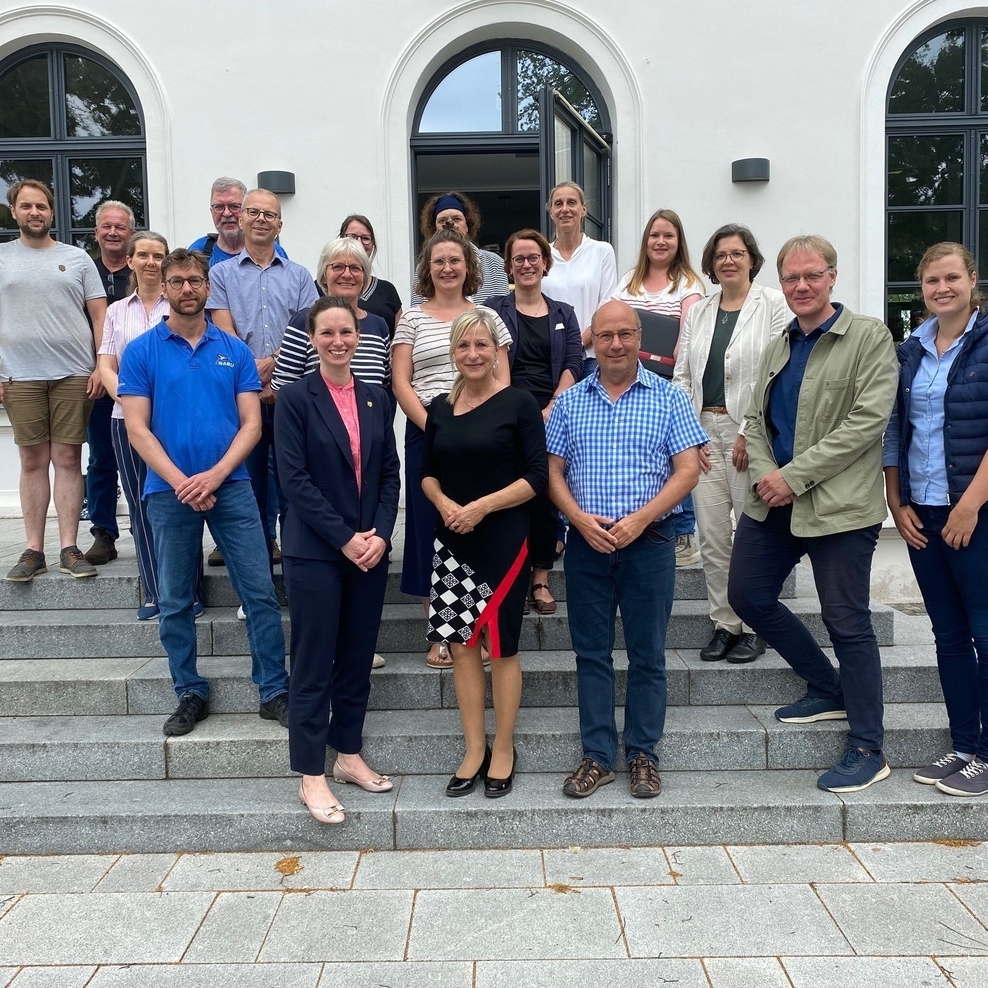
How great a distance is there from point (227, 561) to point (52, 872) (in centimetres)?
129

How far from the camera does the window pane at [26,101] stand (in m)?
7.53

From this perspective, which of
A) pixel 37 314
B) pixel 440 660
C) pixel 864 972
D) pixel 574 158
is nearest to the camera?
pixel 864 972

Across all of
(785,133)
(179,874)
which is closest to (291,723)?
(179,874)

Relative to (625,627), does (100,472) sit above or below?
above

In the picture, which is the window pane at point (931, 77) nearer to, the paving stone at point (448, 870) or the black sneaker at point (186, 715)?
the paving stone at point (448, 870)

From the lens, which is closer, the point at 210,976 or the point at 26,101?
the point at 210,976

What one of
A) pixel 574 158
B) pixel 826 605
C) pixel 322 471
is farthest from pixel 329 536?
pixel 574 158

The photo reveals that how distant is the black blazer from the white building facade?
13.1 ft

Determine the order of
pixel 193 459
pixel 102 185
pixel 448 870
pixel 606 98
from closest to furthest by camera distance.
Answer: pixel 448 870 < pixel 193 459 < pixel 606 98 < pixel 102 185

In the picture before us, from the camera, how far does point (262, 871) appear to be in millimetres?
3299

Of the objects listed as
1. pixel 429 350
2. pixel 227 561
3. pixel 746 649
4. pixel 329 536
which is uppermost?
pixel 429 350

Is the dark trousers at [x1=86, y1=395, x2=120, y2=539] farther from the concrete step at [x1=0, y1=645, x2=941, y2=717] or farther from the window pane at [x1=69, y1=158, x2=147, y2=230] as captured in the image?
the window pane at [x1=69, y1=158, x2=147, y2=230]

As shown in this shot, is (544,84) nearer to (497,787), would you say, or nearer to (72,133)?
(72,133)

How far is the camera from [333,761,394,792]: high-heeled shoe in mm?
3615
